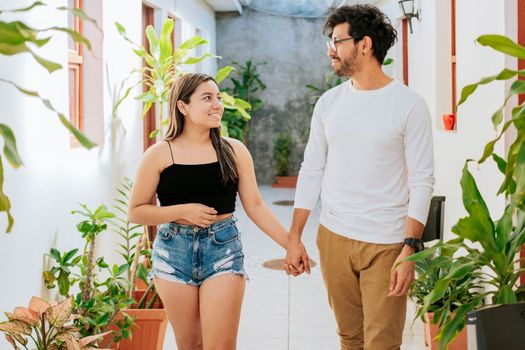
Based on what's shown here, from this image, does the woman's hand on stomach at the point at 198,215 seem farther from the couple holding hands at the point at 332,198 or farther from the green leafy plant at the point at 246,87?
the green leafy plant at the point at 246,87

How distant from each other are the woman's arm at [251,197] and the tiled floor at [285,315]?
1.86 meters

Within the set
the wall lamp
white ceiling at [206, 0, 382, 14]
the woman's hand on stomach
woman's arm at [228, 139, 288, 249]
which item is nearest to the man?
woman's arm at [228, 139, 288, 249]

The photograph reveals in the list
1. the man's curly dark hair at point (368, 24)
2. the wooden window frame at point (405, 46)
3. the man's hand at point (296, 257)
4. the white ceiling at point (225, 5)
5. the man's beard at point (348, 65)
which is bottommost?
the man's hand at point (296, 257)

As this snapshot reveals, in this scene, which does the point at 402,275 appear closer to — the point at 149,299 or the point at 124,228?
the point at 149,299

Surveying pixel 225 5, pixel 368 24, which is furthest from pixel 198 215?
pixel 225 5

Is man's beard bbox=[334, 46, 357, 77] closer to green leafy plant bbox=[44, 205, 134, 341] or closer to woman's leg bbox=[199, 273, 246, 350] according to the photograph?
woman's leg bbox=[199, 273, 246, 350]

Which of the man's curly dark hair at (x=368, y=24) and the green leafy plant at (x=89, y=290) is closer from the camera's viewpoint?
the man's curly dark hair at (x=368, y=24)

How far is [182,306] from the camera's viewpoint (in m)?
3.11

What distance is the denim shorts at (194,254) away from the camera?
313 cm

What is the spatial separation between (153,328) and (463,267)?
7.55 feet

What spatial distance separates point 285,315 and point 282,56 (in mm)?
8784

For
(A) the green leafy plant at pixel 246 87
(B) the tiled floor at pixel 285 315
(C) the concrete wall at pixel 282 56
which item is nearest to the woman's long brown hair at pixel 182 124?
(B) the tiled floor at pixel 285 315

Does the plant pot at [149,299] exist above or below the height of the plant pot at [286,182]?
below

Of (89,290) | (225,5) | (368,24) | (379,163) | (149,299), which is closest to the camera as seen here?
(379,163)
